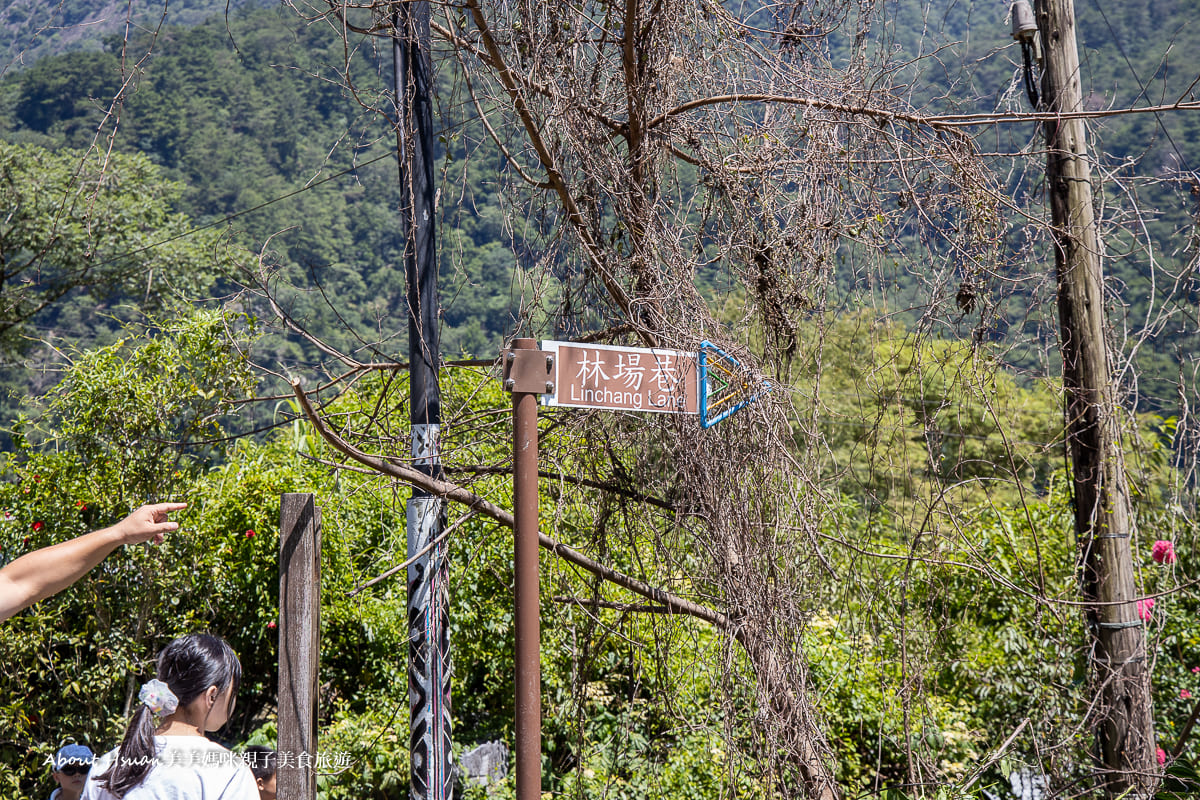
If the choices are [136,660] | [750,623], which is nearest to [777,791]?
[750,623]

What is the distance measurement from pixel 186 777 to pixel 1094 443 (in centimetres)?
332

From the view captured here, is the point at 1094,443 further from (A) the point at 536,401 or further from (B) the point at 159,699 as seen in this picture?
(B) the point at 159,699

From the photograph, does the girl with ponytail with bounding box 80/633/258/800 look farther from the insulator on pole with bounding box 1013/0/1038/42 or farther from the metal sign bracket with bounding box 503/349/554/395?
the insulator on pole with bounding box 1013/0/1038/42

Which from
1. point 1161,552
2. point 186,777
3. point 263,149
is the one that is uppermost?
point 263,149

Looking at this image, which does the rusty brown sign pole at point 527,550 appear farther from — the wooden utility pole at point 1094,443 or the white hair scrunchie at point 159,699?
the wooden utility pole at point 1094,443

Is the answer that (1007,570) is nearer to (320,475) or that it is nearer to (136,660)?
(320,475)

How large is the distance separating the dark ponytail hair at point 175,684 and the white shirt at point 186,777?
0.02m

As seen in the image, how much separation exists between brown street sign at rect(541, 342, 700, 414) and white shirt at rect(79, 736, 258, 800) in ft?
4.21

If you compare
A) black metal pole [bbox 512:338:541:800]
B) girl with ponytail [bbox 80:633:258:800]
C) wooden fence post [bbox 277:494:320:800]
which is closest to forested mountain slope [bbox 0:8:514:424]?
wooden fence post [bbox 277:494:320:800]

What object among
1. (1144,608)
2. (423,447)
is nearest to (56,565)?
(423,447)

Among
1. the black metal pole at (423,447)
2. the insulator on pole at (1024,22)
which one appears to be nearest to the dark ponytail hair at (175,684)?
the black metal pole at (423,447)

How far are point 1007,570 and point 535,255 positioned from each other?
452 cm

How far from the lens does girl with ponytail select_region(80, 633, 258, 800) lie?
224 cm

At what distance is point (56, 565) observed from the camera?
1.94 metres
